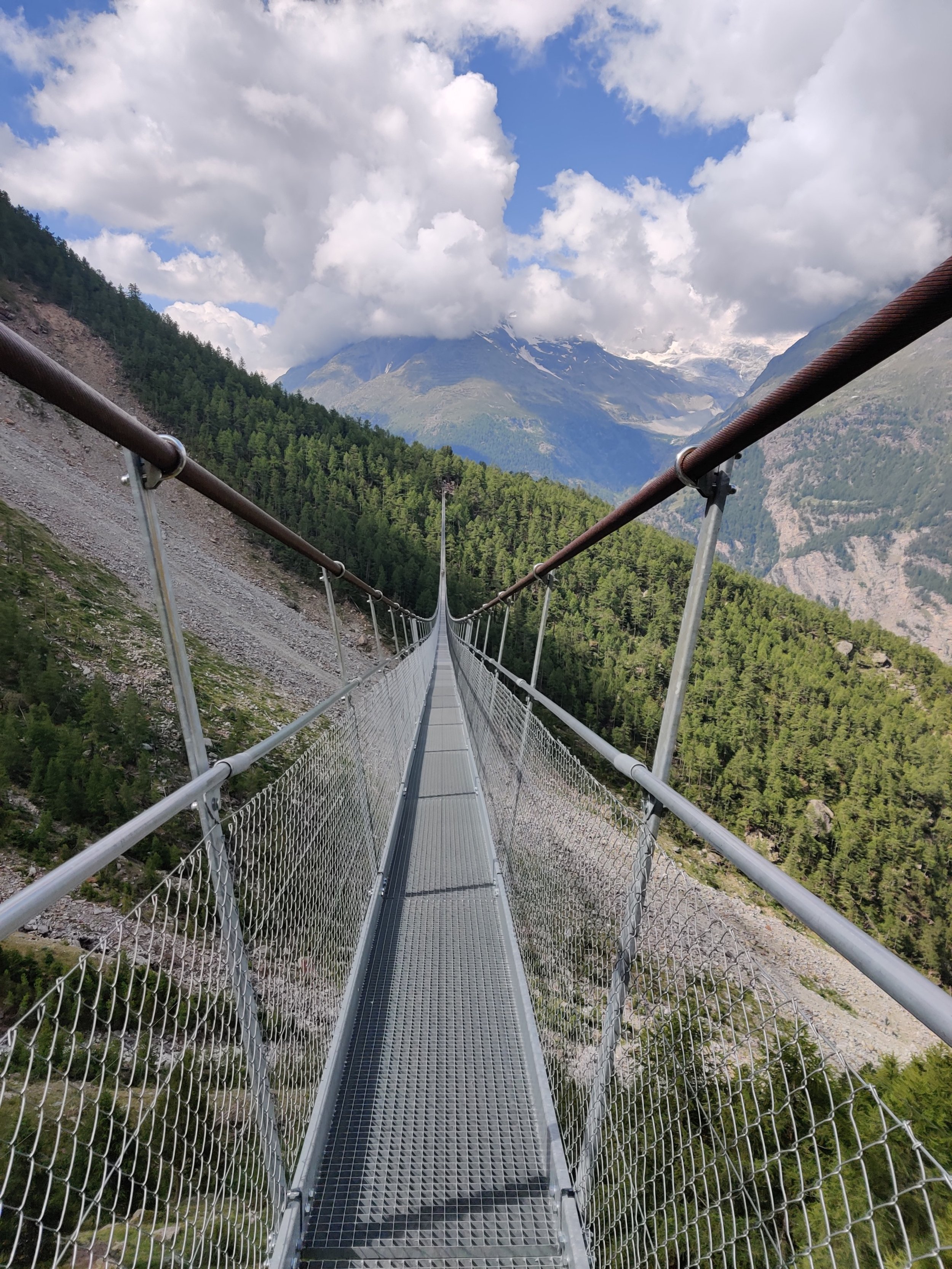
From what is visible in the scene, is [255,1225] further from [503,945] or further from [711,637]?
[711,637]

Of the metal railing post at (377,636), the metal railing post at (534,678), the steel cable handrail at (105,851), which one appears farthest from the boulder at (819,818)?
the steel cable handrail at (105,851)

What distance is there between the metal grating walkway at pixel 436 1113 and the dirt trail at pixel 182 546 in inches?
483

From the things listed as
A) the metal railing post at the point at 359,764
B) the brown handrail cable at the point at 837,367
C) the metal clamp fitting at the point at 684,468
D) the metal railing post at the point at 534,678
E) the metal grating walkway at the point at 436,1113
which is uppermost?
the brown handrail cable at the point at 837,367

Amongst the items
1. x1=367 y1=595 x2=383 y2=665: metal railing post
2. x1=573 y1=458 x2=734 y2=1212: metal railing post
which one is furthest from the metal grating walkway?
x1=367 y1=595 x2=383 y2=665: metal railing post

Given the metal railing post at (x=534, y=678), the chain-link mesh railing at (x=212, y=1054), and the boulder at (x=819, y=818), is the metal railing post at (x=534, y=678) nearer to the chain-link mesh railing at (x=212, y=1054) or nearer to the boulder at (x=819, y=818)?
the chain-link mesh railing at (x=212, y=1054)

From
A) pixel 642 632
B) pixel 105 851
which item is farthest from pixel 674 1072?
pixel 642 632

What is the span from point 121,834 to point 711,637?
174 feet

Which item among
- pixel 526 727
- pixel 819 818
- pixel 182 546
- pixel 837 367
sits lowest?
pixel 819 818

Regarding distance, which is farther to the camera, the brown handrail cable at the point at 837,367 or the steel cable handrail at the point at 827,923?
the brown handrail cable at the point at 837,367

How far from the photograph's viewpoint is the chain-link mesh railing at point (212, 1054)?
88 cm

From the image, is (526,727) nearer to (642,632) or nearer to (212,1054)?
(212,1054)

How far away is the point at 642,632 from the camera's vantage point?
5284 cm

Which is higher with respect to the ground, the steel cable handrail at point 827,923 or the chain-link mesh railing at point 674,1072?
the steel cable handrail at point 827,923

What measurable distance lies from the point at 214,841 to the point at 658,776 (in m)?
0.85
